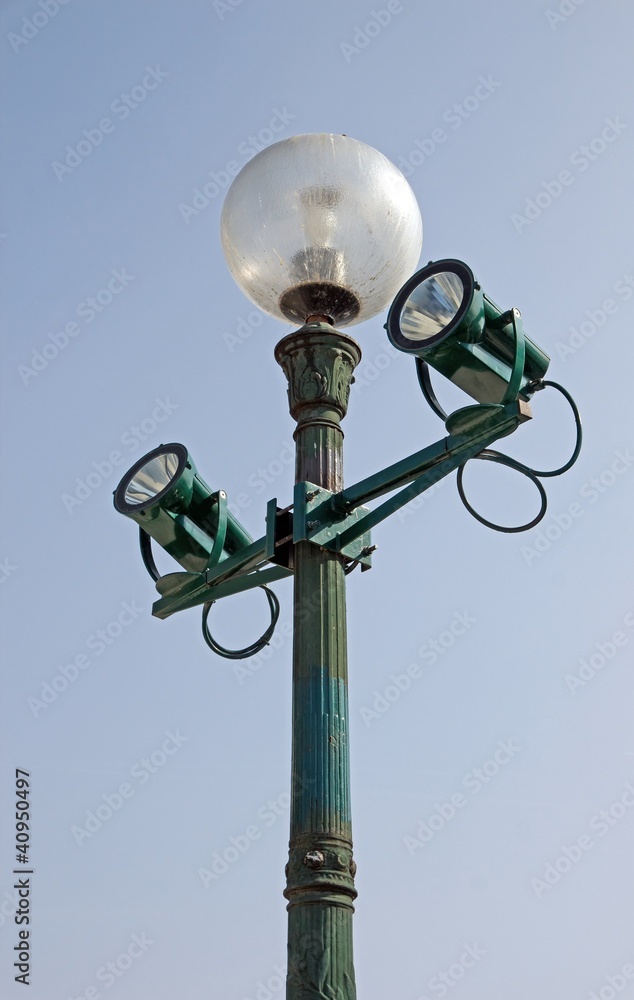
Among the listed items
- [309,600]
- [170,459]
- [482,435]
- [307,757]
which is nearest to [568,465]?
[482,435]

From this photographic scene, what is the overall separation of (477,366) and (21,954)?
22.5ft

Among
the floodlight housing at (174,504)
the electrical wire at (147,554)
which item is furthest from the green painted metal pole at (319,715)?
the electrical wire at (147,554)

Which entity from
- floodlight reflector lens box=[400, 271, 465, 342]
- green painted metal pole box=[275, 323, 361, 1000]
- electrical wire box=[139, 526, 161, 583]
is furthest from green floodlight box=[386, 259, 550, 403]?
electrical wire box=[139, 526, 161, 583]

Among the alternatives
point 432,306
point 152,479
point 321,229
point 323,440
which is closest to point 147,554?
point 152,479

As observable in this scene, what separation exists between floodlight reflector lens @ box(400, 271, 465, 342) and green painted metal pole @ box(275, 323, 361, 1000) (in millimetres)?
631

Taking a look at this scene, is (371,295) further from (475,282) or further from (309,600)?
(309,600)

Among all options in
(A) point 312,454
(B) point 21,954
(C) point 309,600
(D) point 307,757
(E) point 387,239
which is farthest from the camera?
(B) point 21,954

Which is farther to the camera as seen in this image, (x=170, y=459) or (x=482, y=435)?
(x=170, y=459)

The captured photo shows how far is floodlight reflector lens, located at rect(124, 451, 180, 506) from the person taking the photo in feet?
20.0

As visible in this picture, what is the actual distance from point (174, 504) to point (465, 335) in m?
1.71

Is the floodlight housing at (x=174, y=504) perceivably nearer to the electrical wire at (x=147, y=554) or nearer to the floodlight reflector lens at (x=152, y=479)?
the floodlight reflector lens at (x=152, y=479)

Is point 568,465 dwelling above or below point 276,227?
below

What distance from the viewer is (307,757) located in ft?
16.3

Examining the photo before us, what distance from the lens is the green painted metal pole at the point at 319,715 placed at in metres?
4.60
